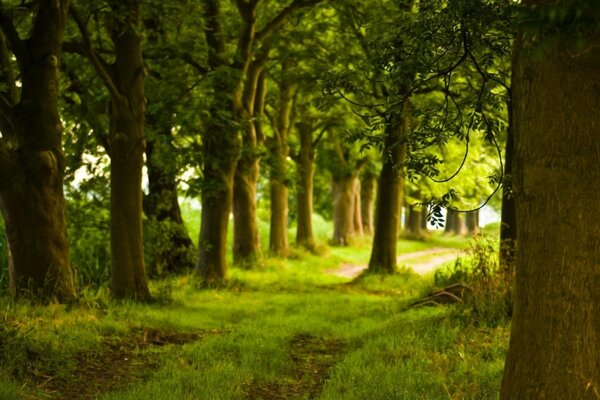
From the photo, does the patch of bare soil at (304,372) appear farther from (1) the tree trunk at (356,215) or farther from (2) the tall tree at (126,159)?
(1) the tree trunk at (356,215)

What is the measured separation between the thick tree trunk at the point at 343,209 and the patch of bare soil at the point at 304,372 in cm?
2305

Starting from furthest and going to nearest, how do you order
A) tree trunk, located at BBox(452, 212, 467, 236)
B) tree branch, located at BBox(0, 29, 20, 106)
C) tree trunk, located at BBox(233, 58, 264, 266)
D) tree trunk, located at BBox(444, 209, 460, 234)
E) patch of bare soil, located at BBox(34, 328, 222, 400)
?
tree trunk, located at BBox(444, 209, 460, 234)
tree trunk, located at BBox(452, 212, 467, 236)
tree trunk, located at BBox(233, 58, 264, 266)
tree branch, located at BBox(0, 29, 20, 106)
patch of bare soil, located at BBox(34, 328, 222, 400)

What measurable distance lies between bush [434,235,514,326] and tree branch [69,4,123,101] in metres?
6.84

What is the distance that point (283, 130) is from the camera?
24266mm

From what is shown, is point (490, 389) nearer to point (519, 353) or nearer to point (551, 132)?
point (519, 353)

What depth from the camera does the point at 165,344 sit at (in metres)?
9.05

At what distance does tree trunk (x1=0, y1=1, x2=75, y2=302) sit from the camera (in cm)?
985

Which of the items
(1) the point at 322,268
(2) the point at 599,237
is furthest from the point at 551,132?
(1) the point at 322,268

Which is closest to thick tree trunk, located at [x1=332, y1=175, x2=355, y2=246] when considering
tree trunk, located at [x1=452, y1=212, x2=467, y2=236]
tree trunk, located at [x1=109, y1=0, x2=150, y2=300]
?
tree trunk, located at [x1=109, y1=0, x2=150, y2=300]

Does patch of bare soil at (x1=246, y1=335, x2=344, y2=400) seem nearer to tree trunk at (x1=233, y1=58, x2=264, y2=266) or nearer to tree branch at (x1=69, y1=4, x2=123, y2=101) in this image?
tree branch at (x1=69, y1=4, x2=123, y2=101)

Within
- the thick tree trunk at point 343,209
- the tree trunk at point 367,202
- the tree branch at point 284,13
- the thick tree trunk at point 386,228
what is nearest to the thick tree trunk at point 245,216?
the thick tree trunk at point 386,228

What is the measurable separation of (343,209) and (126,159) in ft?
72.4

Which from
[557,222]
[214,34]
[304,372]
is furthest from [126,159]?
[557,222]

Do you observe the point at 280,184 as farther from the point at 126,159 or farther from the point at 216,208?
the point at 126,159
